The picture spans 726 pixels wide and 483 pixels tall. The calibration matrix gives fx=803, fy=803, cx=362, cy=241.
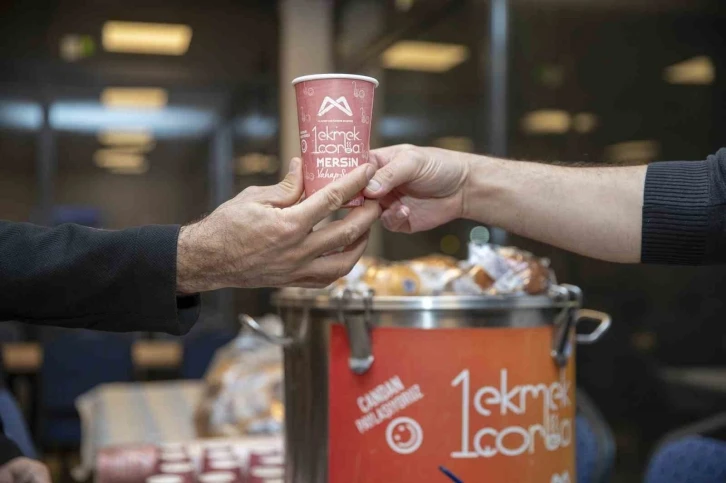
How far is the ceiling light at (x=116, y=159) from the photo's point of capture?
711 cm

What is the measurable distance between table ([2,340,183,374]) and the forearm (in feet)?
16.5

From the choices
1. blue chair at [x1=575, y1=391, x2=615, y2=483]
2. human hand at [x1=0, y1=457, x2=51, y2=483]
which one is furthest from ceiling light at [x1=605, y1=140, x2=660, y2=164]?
human hand at [x1=0, y1=457, x2=51, y2=483]

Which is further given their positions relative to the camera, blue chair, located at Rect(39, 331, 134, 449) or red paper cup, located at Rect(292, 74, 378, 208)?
blue chair, located at Rect(39, 331, 134, 449)

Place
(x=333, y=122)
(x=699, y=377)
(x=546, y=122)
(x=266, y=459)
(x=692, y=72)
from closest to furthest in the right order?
(x=333, y=122) < (x=266, y=459) < (x=692, y=72) < (x=699, y=377) < (x=546, y=122)

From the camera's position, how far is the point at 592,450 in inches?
84.1

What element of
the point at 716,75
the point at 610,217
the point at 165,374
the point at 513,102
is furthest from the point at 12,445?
the point at 165,374

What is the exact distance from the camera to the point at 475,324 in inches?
49.1

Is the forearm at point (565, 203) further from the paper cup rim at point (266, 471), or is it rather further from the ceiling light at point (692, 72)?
the ceiling light at point (692, 72)

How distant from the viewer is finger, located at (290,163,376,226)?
109cm

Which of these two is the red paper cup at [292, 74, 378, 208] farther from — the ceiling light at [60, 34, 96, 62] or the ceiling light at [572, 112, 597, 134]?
the ceiling light at [60, 34, 96, 62]

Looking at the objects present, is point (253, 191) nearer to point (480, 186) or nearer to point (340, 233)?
point (340, 233)

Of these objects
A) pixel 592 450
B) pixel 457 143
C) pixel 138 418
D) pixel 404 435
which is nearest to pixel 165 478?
pixel 404 435

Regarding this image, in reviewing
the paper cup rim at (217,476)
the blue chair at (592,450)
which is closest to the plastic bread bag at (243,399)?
the paper cup rim at (217,476)

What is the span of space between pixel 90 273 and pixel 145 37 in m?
6.16
